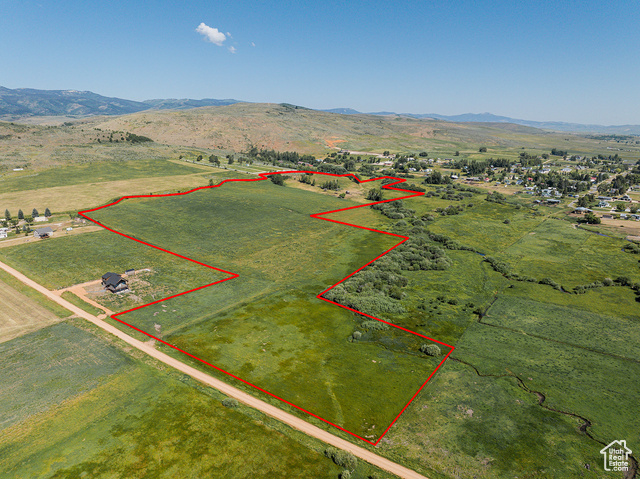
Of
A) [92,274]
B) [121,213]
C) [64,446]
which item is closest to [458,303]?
[64,446]

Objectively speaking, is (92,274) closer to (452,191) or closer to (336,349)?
(336,349)

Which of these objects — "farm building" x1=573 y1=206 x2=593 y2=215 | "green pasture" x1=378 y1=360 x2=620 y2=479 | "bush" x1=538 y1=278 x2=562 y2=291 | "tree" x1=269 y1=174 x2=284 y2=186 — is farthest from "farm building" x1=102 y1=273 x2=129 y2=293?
"farm building" x1=573 y1=206 x2=593 y2=215

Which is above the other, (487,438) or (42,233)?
(42,233)

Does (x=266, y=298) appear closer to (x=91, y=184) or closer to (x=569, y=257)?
(x=569, y=257)

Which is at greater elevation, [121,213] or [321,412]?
[121,213]

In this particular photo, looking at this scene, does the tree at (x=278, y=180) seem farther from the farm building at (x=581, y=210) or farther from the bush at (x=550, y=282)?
the farm building at (x=581, y=210)

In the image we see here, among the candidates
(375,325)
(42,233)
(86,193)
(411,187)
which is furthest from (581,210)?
(86,193)
